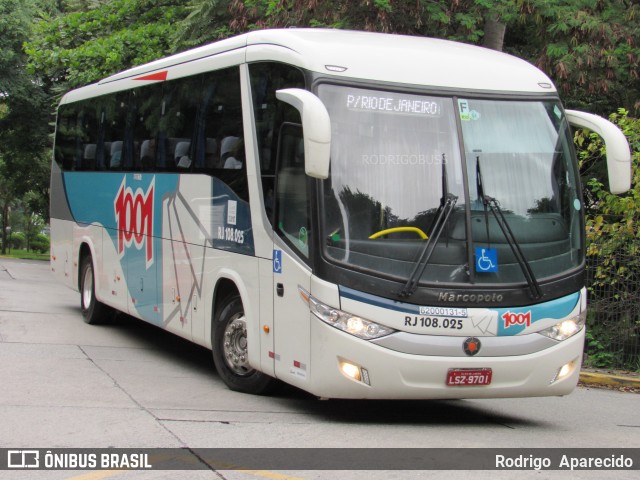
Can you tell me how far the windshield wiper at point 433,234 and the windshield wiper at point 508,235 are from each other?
0.27 meters

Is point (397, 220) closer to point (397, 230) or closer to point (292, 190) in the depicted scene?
point (397, 230)

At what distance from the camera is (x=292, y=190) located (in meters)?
8.47

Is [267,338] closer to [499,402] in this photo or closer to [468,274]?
[468,274]

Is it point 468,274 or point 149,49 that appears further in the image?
point 149,49

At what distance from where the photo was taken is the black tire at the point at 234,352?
9469 millimetres

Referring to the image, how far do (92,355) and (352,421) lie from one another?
4452 millimetres

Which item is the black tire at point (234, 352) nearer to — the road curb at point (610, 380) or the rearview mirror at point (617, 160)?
the rearview mirror at point (617, 160)

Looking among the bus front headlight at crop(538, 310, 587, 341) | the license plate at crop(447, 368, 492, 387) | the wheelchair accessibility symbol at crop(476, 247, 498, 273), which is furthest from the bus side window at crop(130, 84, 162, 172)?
the bus front headlight at crop(538, 310, 587, 341)

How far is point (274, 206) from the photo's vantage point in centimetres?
875

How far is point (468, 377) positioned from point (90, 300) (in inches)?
335

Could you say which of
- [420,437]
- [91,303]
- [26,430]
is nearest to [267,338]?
[420,437]

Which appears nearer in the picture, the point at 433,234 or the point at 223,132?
the point at 433,234

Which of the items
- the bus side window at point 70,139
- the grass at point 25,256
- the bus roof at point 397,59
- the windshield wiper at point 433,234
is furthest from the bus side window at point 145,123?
the grass at point 25,256

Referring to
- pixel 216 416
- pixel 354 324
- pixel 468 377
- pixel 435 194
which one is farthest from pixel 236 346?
pixel 435 194
